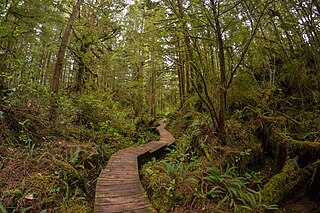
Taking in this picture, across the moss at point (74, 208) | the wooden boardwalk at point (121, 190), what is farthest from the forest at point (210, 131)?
the wooden boardwalk at point (121, 190)

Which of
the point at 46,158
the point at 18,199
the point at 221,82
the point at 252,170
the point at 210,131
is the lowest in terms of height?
the point at 252,170

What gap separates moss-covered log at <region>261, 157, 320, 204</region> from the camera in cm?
365

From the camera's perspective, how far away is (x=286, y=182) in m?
3.84

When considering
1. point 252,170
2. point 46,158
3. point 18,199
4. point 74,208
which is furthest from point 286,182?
point 46,158

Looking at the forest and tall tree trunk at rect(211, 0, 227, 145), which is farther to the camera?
tall tree trunk at rect(211, 0, 227, 145)

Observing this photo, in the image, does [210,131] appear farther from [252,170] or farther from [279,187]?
[279,187]

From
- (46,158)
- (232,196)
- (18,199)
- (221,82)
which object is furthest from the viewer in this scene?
(221,82)

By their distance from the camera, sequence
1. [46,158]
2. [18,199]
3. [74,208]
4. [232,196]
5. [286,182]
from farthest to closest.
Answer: [46,158] < [286,182] < [232,196] < [74,208] < [18,199]

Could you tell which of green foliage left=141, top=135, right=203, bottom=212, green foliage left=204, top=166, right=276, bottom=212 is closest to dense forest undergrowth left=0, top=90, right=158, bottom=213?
green foliage left=141, top=135, right=203, bottom=212

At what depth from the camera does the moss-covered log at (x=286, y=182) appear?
365 centimetres

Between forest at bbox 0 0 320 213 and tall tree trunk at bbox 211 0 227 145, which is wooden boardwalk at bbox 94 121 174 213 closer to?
forest at bbox 0 0 320 213

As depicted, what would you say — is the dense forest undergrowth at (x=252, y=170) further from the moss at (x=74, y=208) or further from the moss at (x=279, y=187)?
the moss at (x=74, y=208)

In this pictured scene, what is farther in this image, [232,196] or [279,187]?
[279,187]

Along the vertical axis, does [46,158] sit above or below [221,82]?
below
